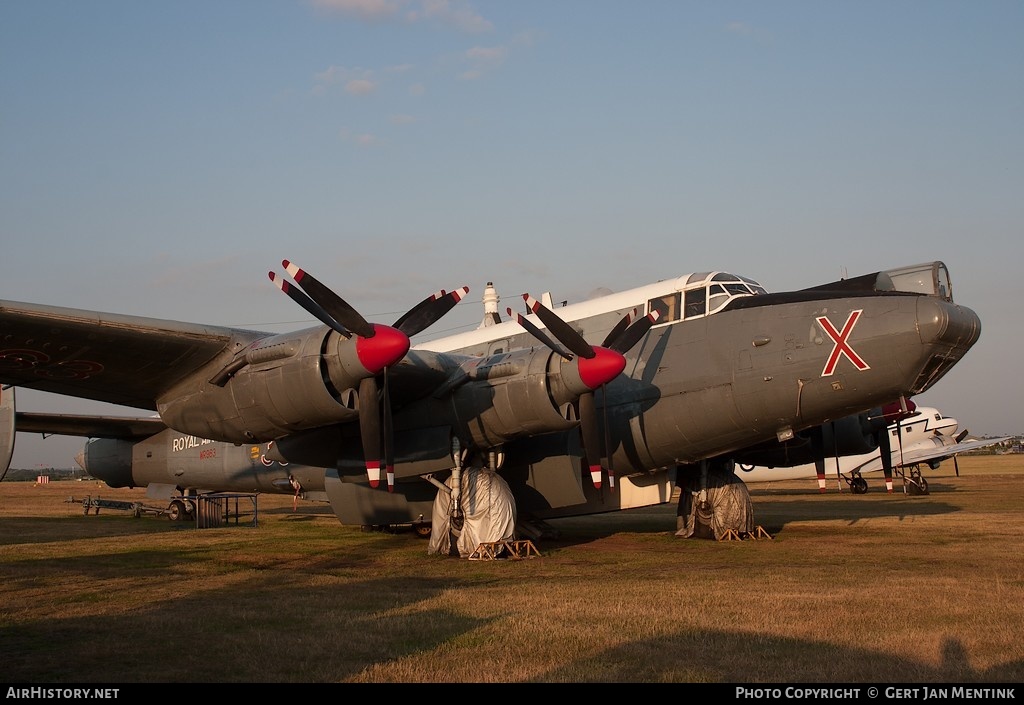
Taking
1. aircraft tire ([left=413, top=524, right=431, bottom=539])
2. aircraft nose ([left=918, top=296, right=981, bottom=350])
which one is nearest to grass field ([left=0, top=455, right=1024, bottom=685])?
aircraft tire ([left=413, top=524, right=431, bottom=539])

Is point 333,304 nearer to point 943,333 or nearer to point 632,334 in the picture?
point 632,334

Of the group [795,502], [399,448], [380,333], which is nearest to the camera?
[380,333]

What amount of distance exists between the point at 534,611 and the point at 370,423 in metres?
4.79

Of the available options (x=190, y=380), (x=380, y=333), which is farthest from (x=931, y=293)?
(x=190, y=380)

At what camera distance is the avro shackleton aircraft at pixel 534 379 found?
13141 millimetres

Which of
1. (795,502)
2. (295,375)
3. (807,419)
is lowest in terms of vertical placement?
(795,502)

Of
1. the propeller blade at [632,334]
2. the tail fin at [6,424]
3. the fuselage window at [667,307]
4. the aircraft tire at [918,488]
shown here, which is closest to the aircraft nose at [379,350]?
the propeller blade at [632,334]

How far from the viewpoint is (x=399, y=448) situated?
15.5 metres

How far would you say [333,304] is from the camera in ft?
41.6

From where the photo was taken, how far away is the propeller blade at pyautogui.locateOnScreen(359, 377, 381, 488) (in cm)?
1316

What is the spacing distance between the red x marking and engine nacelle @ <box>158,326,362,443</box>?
7.15 meters

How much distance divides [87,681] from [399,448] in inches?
352
